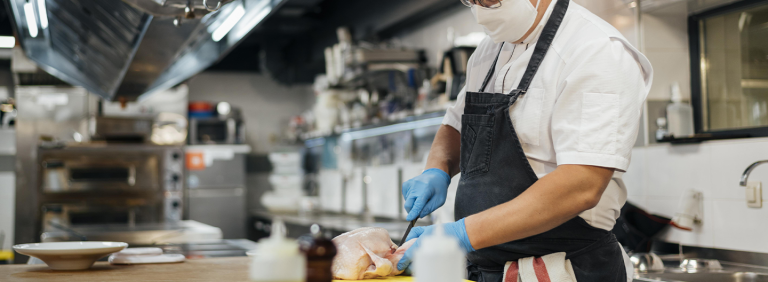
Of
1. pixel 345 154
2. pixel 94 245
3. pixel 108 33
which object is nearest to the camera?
pixel 94 245

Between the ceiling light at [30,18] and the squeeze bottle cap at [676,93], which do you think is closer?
the ceiling light at [30,18]

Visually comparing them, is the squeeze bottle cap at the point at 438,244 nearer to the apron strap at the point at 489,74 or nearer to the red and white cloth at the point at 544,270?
the red and white cloth at the point at 544,270

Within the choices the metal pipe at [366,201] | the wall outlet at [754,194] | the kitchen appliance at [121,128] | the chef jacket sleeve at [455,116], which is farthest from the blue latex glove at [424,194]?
the kitchen appliance at [121,128]

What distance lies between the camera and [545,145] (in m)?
1.53

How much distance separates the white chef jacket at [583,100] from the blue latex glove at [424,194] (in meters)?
0.27

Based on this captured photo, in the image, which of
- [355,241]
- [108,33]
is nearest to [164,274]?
→ [355,241]

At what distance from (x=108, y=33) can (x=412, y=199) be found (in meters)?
1.71

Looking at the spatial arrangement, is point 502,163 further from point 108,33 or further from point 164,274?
point 108,33

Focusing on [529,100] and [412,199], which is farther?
[412,199]

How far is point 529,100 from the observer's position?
1.54m

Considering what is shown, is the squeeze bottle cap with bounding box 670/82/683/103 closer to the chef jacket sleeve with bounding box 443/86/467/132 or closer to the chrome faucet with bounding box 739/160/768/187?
the chrome faucet with bounding box 739/160/768/187

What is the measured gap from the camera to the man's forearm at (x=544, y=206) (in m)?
1.36

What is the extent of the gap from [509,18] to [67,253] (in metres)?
1.31

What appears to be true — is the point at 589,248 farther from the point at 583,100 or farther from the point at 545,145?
the point at 583,100
